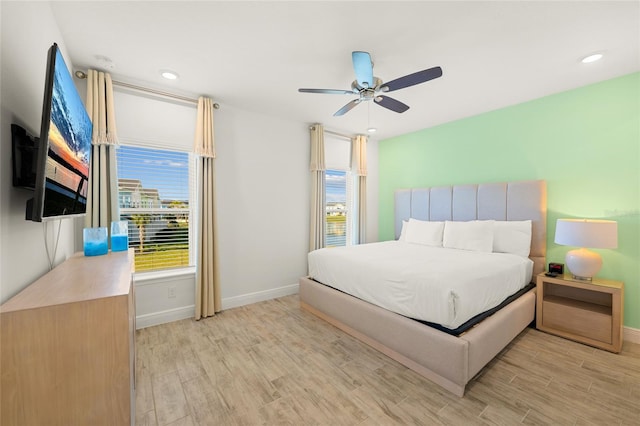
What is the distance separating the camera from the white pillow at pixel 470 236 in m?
3.22

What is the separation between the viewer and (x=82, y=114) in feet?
5.72

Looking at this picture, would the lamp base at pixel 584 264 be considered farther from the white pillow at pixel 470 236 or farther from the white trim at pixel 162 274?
the white trim at pixel 162 274

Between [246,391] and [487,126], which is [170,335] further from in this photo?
[487,126]

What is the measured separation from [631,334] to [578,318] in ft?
1.95

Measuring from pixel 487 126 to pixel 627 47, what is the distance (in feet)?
4.92

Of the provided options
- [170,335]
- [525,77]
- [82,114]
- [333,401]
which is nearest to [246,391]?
[333,401]

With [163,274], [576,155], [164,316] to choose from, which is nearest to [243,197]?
[163,274]

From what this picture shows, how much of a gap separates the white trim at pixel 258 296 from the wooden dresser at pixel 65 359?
2507mm

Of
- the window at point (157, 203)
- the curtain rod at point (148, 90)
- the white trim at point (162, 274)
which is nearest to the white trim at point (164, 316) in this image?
the white trim at point (162, 274)

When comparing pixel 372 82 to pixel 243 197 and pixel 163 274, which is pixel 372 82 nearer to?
pixel 243 197

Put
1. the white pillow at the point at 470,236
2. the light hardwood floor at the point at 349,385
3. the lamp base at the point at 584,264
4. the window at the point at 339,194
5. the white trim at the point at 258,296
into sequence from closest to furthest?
1. the light hardwood floor at the point at 349,385
2. the lamp base at the point at 584,264
3. the white pillow at the point at 470,236
4. the white trim at the point at 258,296
5. the window at the point at 339,194

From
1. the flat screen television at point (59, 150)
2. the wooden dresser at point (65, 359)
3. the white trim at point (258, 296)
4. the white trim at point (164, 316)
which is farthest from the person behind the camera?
the white trim at point (258, 296)

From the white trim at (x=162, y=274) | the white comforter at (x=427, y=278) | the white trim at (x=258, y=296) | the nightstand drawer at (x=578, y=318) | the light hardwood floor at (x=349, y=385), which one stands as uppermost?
the white comforter at (x=427, y=278)

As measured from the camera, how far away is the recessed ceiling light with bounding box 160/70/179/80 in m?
2.62
